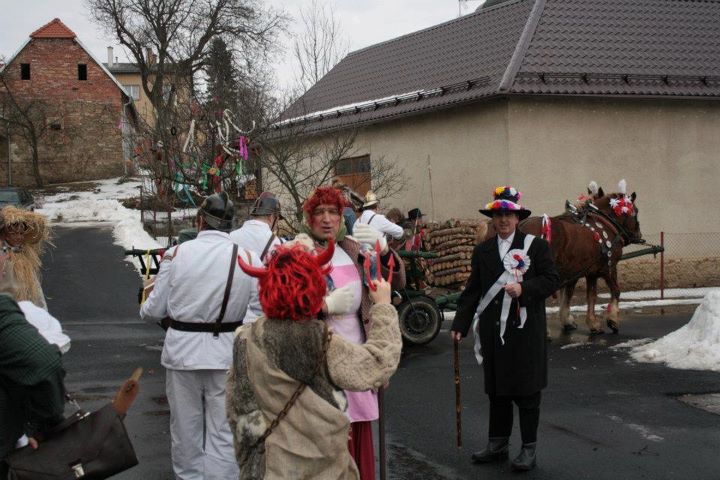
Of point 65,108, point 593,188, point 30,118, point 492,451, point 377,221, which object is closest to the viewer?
point 492,451

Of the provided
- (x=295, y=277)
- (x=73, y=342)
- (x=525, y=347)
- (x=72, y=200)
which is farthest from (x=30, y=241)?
(x=72, y=200)

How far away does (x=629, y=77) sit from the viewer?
18125 millimetres

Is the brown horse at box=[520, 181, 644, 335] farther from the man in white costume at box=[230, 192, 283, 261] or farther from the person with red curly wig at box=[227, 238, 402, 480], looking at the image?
the person with red curly wig at box=[227, 238, 402, 480]

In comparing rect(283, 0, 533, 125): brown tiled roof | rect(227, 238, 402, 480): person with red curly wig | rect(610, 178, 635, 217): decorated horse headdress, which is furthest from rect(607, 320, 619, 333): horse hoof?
rect(227, 238, 402, 480): person with red curly wig

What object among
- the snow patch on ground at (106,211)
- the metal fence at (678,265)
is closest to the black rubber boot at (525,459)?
the metal fence at (678,265)

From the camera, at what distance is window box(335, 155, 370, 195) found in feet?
71.9

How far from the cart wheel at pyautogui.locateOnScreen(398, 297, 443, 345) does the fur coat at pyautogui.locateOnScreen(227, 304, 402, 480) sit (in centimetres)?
796

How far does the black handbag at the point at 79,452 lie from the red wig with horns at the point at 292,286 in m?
0.80

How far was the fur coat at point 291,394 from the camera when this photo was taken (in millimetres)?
3451

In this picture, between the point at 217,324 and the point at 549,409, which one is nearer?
the point at 217,324

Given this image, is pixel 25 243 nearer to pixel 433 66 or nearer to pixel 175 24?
pixel 433 66

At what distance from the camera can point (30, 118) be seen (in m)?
50.1

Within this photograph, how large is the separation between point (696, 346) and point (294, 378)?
7.90m

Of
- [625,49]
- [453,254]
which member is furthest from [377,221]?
[625,49]
